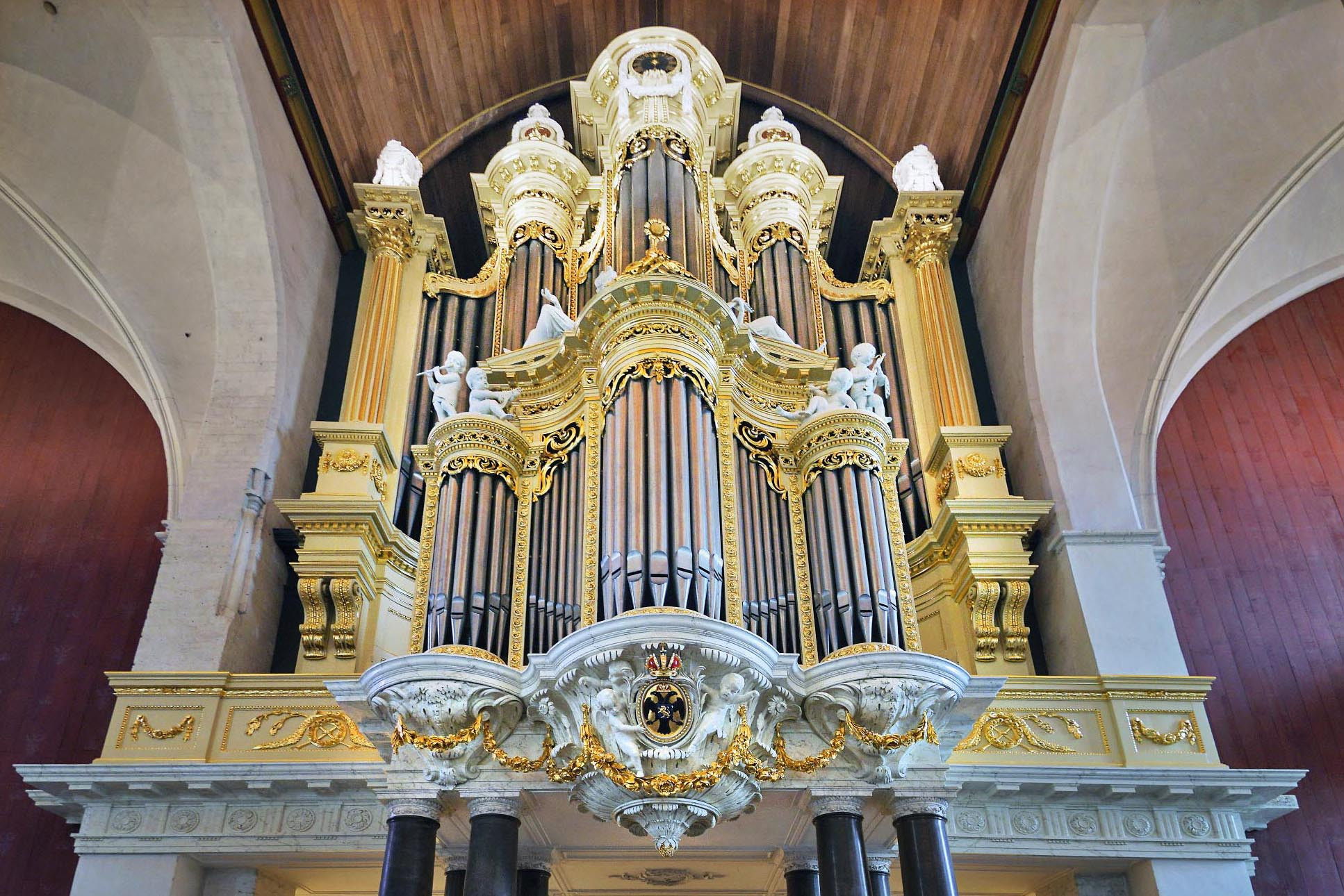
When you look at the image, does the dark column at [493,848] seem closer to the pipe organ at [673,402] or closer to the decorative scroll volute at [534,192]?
the pipe organ at [673,402]

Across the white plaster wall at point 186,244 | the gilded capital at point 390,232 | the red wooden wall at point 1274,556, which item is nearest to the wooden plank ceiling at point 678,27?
the gilded capital at point 390,232

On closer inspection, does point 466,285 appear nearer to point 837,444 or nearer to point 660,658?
point 837,444

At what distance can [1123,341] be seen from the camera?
35.1 ft

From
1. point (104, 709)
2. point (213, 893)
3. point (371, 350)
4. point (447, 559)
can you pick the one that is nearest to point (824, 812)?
point (447, 559)

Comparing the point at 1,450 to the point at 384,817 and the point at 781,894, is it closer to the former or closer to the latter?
the point at 384,817

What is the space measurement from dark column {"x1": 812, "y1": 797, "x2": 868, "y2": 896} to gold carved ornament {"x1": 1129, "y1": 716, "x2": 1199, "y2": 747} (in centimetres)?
245

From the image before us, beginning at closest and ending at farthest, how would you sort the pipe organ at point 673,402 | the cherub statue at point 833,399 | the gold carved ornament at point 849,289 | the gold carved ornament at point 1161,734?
the pipe organ at point 673,402, the gold carved ornament at point 1161,734, the cherub statue at point 833,399, the gold carved ornament at point 849,289

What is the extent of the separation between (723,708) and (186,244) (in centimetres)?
685

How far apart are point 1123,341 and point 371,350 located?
7.18 metres

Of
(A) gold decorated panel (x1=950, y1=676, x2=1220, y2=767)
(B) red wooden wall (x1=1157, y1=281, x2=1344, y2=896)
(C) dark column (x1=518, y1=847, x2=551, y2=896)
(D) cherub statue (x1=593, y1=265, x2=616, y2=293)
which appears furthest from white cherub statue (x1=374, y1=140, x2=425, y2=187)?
(B) red wooden wall (x1=1157, y1=281, x2=1344, y2=896)

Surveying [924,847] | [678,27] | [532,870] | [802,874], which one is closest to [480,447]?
[532,870]

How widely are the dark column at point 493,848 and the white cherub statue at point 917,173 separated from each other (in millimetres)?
7570

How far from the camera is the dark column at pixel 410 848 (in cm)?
606

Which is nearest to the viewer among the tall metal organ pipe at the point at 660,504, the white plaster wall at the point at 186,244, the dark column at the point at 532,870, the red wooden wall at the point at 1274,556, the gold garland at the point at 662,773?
the gold garland at the point at 662,773
